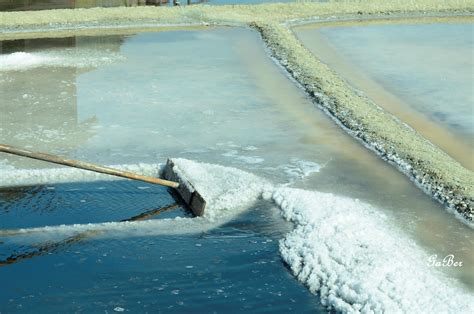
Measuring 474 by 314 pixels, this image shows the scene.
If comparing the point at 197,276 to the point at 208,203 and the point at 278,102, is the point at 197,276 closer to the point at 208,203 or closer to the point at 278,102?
the point at 208,203

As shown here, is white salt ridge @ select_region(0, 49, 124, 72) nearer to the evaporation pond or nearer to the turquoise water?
the evaporation pond

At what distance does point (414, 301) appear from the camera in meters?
4.38

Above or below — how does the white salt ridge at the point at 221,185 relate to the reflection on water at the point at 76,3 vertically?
above

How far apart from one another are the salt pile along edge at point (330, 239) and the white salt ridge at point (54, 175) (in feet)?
0.04

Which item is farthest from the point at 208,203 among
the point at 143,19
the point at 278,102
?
the point at 143,19

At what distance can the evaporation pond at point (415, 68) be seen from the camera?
8.29 meters

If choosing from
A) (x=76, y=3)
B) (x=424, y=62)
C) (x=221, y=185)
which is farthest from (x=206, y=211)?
(x=76, y=3)

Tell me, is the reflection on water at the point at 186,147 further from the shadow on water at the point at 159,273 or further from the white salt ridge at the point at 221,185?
the white salt ridge at the point at 221,185

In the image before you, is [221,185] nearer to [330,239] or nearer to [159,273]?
[330,239]

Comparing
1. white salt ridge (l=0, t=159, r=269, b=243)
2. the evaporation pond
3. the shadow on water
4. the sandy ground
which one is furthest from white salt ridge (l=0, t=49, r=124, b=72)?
the shadow on water

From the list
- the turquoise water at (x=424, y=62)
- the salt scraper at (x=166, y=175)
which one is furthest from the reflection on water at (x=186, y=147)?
the turquoise water at (x=424, y=62)

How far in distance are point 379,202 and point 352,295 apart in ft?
5.39

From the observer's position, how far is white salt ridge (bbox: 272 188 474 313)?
14.5ft

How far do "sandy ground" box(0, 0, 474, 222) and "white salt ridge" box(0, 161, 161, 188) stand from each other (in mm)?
2076
